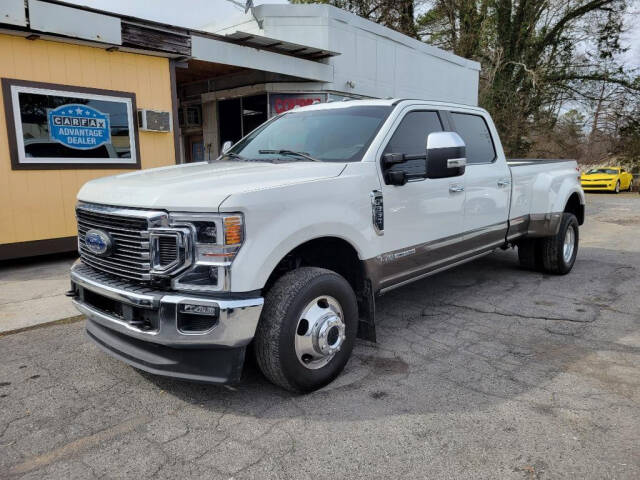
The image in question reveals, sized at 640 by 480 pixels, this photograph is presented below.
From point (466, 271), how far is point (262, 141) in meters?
3.62

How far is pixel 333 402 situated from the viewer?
121 inches

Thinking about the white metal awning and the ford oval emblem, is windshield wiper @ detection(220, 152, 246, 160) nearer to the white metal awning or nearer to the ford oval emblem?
the ford oval emblem

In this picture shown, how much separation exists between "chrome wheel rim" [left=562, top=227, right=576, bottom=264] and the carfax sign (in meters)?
6.97

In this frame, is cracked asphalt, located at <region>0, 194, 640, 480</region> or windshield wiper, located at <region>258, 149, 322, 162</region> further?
windshield wiper, located at <region>258, 149, 322, 162</region>

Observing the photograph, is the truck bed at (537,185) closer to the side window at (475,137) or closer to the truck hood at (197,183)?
the side window at (475,137)

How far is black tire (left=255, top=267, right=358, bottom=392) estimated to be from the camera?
2.89 metres

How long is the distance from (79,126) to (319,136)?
5111mm

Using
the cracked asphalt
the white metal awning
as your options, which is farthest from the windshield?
the white metal awning

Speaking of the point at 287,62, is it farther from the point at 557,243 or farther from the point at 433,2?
the point at 433,2

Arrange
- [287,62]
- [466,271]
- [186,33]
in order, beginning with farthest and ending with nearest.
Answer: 1. [287,62]
2. [186,33]
3. [466,271]

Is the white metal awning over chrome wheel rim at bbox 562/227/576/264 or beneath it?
over

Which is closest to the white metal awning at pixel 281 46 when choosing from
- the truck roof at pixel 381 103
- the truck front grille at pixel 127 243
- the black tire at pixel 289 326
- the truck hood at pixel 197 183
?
the truck roof at pixel 381 103

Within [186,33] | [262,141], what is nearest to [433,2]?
[186,33]

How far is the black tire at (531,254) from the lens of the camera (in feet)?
20.6
